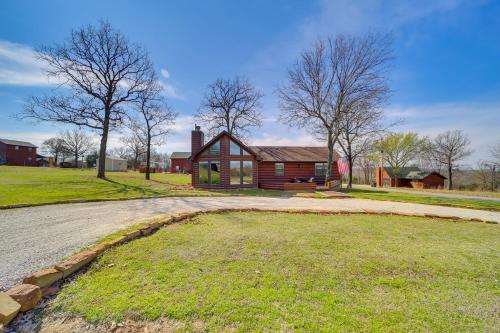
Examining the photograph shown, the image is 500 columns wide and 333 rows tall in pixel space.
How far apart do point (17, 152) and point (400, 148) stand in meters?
82.9

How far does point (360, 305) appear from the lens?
104 inches

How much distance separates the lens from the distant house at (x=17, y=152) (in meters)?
46.7

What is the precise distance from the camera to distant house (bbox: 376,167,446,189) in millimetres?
40125

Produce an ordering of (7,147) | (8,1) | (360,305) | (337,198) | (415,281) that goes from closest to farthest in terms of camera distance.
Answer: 1. (360,305)
2. (415,281)
3. (8,1)
4. (337,198)
5. (7,147)

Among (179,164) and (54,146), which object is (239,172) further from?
Answer: (54,146)

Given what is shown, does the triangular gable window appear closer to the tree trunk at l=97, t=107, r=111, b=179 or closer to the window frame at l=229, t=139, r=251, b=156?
the window frame at l=229, t=139, r=251, b=156

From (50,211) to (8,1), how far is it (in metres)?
8.84

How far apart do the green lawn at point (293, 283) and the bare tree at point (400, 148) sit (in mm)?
35850

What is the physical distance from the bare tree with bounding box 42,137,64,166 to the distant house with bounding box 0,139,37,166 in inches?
156

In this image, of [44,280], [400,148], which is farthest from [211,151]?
[400,148]

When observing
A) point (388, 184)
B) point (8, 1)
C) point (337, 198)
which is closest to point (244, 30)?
point (8, 1)

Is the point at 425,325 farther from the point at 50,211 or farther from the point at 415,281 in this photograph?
the point at 50,211

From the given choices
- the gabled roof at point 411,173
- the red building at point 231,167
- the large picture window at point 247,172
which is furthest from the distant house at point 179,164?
the gabled roof at point 411,173

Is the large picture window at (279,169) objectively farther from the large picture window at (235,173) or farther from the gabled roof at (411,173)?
the gabled roof at (411,173)
